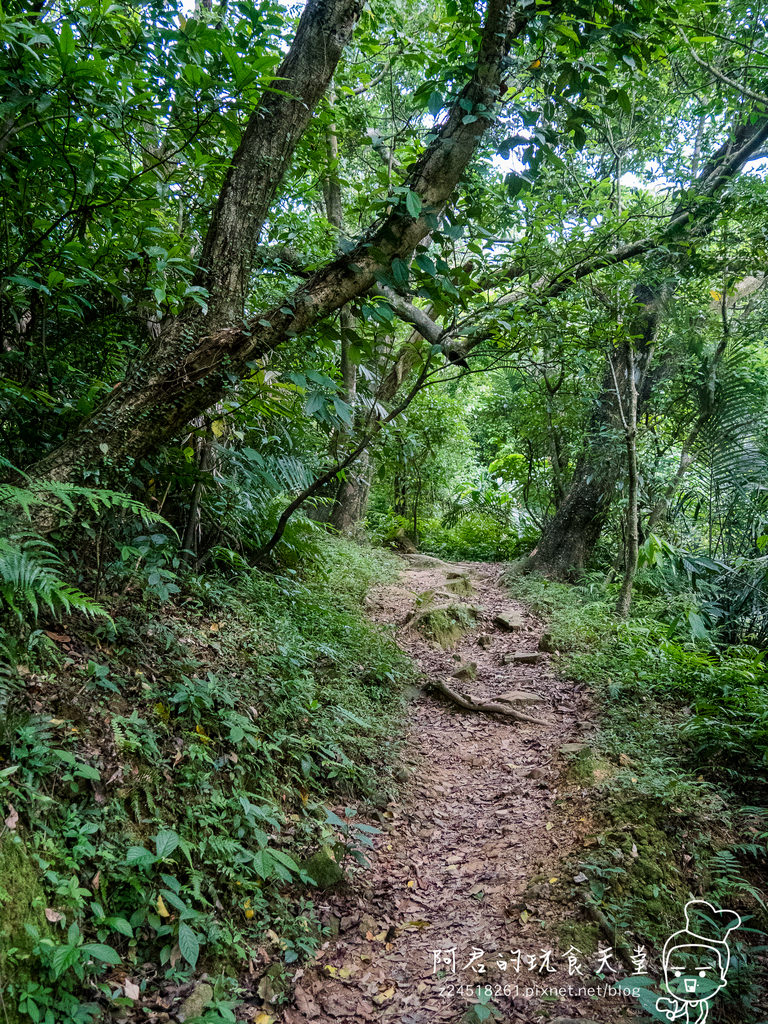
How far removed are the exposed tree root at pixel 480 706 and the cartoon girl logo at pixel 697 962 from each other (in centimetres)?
221

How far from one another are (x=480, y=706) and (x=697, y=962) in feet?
9.00

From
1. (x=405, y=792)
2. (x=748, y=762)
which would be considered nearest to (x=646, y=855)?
(x=748, y=762)

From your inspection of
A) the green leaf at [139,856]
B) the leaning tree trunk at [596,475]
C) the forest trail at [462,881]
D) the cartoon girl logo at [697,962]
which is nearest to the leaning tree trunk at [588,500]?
the leaning tree trunk at [596,475]

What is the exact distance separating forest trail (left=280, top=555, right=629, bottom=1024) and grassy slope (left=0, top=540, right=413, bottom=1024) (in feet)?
0.79

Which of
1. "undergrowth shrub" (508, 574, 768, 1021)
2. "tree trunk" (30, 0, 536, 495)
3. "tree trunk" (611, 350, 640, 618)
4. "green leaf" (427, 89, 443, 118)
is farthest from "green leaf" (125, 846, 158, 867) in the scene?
"tree trunk" (611, 350, 640, 618)

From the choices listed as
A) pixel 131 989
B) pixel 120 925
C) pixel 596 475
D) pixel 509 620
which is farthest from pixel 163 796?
pixel 596 475

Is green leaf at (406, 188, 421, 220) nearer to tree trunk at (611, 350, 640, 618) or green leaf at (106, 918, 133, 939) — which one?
green leaf at (106, 918, 133, 939)

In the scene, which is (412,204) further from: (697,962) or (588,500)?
(588,500)

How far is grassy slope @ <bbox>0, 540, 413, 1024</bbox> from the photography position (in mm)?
1780

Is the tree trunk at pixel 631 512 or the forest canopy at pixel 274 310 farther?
the tree trunk at pixel 631 512

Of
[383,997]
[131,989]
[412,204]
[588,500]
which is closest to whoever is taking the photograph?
[131,989]

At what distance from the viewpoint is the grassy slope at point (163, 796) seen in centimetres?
178

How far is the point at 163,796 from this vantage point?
2.38m

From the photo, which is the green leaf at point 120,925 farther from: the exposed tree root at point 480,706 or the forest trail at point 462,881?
the exposed tree root at point 480,706
